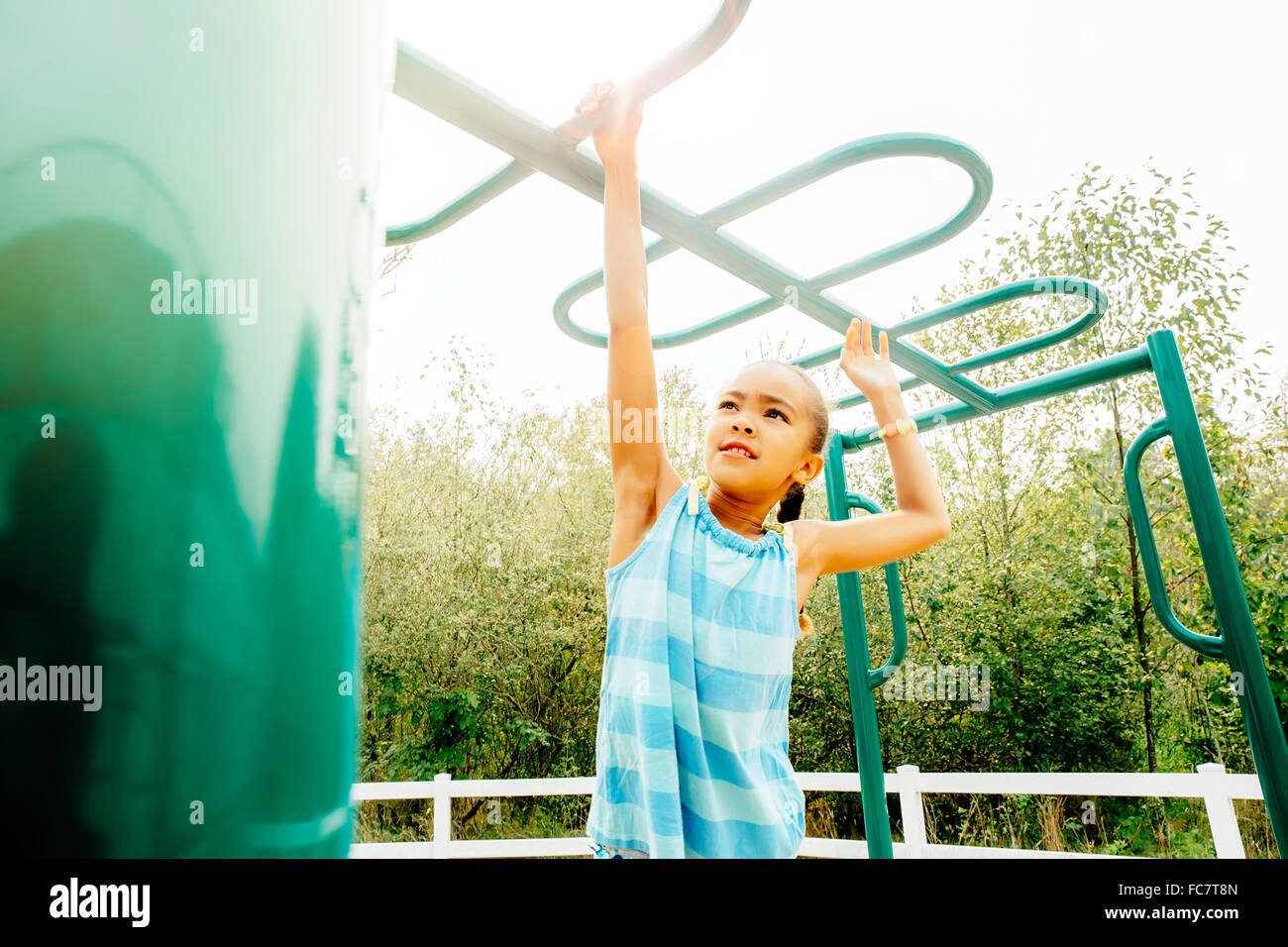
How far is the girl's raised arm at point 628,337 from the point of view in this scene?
1217 mm

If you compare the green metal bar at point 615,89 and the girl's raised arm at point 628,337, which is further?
the girl's raised arm at point 628,337

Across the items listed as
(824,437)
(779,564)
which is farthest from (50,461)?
(824,437)

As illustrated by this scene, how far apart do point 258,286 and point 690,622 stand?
81 cm

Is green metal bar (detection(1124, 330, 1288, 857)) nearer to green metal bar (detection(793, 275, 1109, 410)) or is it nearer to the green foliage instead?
green metal bar (detection(793, 275, 1109, 410))

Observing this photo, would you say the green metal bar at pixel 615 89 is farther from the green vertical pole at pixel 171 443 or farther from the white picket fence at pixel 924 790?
the white picket fence at pixel 924 790

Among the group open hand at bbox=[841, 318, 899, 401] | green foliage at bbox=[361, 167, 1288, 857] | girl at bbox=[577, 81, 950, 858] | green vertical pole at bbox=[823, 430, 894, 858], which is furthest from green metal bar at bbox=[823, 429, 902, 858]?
green foliage at bbox=[361, 167, 1288, 857]

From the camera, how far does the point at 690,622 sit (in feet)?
3.62

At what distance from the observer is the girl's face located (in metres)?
1.28

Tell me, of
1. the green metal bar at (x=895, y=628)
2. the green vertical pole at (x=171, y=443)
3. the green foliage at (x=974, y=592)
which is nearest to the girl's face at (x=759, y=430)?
the green vertical pole at (x=171, y=443)

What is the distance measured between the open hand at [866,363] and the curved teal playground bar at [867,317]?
0.14 m

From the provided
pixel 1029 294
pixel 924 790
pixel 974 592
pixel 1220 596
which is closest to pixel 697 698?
pixel 1029 294

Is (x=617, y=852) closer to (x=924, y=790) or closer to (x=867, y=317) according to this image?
(x=867, y=317)
